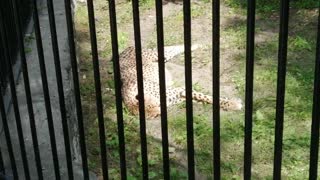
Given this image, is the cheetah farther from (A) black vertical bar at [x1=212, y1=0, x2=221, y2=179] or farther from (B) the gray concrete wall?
(A) black vertical bar at [x1=212, y1=0, x2=221, y2=179]

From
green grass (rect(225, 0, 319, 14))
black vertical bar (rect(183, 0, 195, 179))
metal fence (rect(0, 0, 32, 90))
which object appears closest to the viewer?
black vertical bar (rect(183, 0, 195, 179))

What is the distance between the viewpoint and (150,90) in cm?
603

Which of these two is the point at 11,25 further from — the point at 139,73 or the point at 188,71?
the point at 188,71

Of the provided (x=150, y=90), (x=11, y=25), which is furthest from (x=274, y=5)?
(x=11, y=25)

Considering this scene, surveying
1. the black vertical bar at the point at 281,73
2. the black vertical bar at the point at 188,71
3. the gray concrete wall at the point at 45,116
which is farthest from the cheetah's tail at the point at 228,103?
the black vertical bar at the point at 281,73

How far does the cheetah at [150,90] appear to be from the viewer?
574 cm

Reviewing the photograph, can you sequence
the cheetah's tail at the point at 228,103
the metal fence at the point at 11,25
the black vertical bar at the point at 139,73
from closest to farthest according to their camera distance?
the black vertical bar at the point at 139,73 < the metal fence at the point at 11,25 < the cheetah's tail at the point at 228,103

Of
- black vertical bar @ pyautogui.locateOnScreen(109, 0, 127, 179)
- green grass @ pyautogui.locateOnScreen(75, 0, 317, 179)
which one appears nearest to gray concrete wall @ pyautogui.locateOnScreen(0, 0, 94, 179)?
green grass @ pyautogui.locateOnScreen(75, 0, 317, 179)

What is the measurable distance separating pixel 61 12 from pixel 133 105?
122 centimetres

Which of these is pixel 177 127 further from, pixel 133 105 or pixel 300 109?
pixel 300 109

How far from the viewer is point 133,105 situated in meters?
5.84

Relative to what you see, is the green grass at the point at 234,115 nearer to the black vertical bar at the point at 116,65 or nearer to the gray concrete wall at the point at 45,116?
the gray concrete wall at the point at 45,116

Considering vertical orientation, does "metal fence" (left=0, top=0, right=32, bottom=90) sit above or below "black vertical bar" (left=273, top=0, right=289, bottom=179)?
below

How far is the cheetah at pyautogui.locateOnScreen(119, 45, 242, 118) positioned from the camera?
18.8 feet
